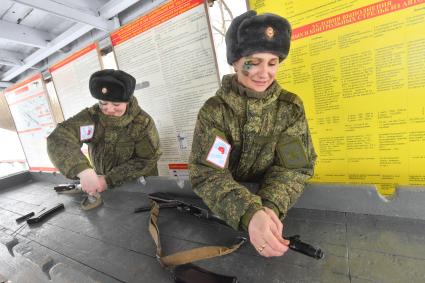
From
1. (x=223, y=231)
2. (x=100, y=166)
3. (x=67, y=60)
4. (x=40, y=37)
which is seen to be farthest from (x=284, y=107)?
(x=40, y=37)

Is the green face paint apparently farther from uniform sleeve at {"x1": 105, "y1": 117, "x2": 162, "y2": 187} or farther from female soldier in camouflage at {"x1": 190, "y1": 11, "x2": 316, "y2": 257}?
uniform sleeve at {"x1": 105, "y1": 117, "x2": 162, "y2": 187}

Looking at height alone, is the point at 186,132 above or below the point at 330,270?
above

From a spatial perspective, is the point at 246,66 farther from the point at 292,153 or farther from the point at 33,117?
the point at 33,117

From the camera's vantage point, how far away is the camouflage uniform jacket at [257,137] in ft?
2.66

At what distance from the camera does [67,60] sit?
7.77ft

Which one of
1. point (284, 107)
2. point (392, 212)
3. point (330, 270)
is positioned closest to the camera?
point (330, 270)

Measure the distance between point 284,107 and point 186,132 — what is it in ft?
3.14

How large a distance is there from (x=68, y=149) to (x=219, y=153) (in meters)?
0.95

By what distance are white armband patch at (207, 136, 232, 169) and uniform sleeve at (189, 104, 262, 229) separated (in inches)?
0.5

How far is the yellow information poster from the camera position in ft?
3.16

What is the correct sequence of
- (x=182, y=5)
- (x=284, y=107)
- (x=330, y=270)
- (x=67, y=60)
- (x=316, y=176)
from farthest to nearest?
(x=67, y=60), (x=182, y=5), (x=316, y=176), (x=284, y=107), (x=330, y=270)

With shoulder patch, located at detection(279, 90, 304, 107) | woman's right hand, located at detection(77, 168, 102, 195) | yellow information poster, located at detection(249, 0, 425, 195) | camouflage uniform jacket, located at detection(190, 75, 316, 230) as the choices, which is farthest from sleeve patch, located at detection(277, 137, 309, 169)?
woman's right hand, located at detection(77, 168, 102, 195)

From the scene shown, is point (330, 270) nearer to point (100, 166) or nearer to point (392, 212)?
point (392, 212)

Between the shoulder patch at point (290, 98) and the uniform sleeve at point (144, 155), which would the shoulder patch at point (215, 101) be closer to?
the shoulder patch at point (290, 98)
